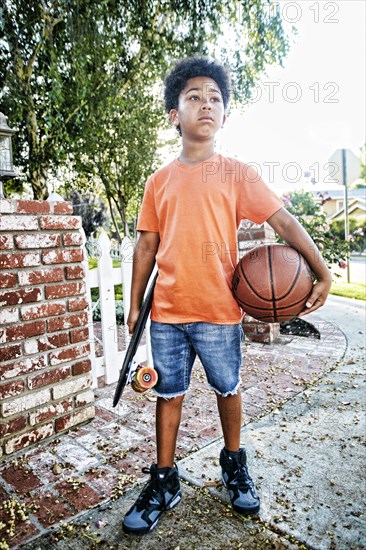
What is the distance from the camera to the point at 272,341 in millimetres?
4508

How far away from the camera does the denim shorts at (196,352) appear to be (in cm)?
179

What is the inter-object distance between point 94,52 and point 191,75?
22.0 ft

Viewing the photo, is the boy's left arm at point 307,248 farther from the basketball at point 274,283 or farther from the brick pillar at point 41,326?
the brick pillar at point 41,326

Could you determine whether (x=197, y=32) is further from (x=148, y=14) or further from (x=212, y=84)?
(x=212, y=84)

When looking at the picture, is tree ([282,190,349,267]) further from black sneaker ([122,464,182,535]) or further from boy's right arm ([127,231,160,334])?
black sneaker ([122,464,182,535])

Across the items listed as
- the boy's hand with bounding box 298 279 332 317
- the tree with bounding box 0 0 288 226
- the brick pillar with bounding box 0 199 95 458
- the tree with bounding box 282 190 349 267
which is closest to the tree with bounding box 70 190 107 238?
the tree with bounding box 0 0 288 226

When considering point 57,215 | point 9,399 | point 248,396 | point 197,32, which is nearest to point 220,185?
point 57,215

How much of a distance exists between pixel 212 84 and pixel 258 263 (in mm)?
854

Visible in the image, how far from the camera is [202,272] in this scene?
1.78m

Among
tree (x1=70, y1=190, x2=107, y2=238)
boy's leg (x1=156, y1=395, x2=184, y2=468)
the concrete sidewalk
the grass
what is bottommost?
the concrete sidewalk

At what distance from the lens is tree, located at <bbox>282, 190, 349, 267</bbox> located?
5379 millimetres

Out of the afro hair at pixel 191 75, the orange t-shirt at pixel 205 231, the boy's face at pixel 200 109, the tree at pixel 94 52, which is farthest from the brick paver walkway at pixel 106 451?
the tree at pixel 94 52

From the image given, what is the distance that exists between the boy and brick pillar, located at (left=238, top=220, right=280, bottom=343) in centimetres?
258

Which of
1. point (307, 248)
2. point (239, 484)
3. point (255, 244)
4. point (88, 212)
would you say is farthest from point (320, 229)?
point (88, 212)
